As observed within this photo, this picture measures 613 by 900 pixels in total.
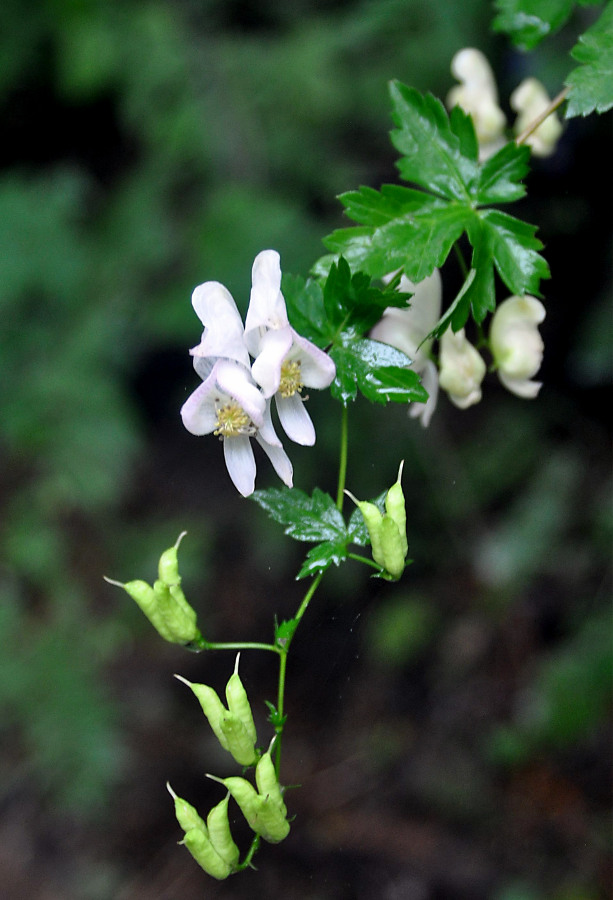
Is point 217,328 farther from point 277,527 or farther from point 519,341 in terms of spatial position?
point 277,527

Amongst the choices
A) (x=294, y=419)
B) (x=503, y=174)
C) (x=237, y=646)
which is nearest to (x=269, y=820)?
(x=237, y=646)

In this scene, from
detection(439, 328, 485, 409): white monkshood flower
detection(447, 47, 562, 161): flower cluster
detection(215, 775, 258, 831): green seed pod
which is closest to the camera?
detection(215, 775, 258, 831): green seed pod

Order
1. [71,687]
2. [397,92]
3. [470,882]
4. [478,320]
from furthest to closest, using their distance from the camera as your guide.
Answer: [71,687]
[470,882]
[397,92]
[478,320]

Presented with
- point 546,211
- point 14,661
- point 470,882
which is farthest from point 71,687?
point 546,211

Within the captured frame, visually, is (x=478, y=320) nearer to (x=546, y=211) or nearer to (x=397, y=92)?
(x=397, y=92)

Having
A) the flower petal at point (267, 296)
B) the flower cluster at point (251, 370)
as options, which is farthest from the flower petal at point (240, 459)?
the flower petal at point (267, 296)

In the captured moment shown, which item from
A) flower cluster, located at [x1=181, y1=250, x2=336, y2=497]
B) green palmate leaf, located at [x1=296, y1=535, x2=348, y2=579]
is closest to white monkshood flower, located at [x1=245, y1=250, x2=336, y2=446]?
flower cluster, located at [x1=181, y1=250, x2=336, y2=497]

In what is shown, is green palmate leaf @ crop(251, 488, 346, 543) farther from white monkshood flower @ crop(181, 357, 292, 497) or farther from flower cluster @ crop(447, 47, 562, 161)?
flower cluster @ crop(447, 47, 562, 161)
